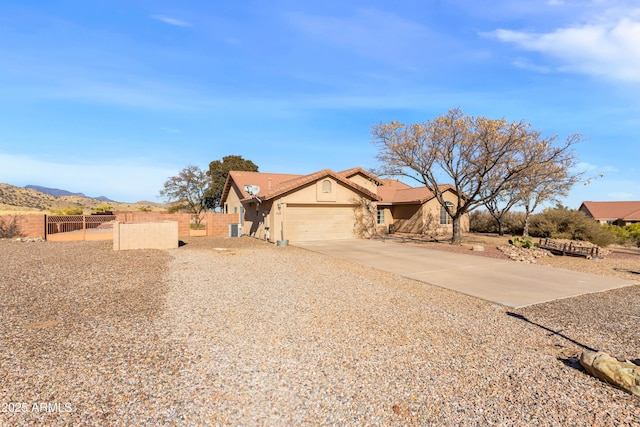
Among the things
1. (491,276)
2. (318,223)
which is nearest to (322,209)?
(318,223)

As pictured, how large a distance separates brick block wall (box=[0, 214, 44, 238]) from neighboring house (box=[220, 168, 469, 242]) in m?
11.3

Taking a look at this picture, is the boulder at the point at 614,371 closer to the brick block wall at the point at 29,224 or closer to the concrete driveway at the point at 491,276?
the concrete driveway at the point at 491,276

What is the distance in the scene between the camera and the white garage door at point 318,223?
1928cm

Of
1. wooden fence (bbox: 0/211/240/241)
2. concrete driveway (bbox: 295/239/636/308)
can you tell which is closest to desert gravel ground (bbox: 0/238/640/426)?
concrete driveway (bbox: 295/239/636/308)

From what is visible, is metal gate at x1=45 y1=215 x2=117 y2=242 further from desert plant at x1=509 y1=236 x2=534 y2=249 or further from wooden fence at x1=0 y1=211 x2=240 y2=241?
desert plant at x1=509 y1=236 x2=534 y2=249

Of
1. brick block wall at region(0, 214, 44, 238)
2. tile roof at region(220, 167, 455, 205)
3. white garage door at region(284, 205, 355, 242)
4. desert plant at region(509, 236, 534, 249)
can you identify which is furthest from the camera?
tile roof at region(220, 167, 455, 205)

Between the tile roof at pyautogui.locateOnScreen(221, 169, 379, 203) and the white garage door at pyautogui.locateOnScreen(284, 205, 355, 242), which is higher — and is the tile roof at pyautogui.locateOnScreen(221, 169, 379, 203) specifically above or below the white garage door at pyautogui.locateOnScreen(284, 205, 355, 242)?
above

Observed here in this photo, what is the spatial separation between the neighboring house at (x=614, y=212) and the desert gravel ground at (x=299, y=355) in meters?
48.7

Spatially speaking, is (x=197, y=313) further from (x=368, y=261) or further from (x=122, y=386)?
(x=368, y=261)


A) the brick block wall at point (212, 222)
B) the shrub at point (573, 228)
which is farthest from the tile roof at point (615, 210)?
the brick block wall at point (212, 222)

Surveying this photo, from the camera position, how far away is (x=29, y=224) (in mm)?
18312

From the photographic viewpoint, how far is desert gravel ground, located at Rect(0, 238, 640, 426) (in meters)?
3.15

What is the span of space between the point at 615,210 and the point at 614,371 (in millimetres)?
59974

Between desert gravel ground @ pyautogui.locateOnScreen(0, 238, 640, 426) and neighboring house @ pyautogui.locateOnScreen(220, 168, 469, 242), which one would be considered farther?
neighboring house @ pyautogui.locateOnScreen(220, 168, 469, 242)
